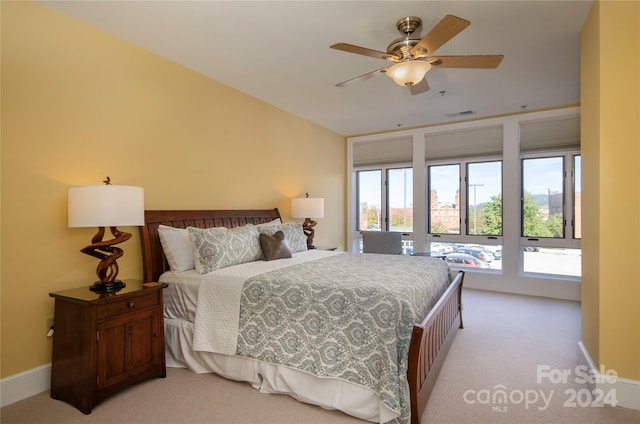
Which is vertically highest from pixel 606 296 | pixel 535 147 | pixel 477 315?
pixel 535 147

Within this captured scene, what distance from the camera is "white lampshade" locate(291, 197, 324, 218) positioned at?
474 centimetres

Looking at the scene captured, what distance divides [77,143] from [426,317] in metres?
2.87

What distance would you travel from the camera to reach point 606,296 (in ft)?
7.26

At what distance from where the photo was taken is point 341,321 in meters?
2.10

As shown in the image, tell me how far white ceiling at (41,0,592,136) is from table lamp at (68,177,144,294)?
1.36 m

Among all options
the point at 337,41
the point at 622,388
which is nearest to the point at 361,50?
the point at 337,41

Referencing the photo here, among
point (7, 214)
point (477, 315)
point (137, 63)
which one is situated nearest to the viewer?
point (7, 214)

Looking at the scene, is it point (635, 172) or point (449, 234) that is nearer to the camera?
Result: point (635, 172)

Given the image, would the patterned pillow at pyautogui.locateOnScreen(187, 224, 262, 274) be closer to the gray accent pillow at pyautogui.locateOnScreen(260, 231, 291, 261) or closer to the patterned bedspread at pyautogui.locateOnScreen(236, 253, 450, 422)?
the gray accent pillow at pyautogui.locateOnScreen(260, 231, 291, 261)

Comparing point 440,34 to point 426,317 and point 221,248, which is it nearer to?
point 426,317

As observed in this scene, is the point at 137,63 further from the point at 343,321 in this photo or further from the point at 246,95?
the point at 343,321

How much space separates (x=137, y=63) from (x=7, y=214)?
162 cm

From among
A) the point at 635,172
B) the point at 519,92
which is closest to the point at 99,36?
the point at 635,172

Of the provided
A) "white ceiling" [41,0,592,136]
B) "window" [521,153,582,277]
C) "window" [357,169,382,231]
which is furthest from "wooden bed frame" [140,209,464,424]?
"window" [357,169,382,231]
